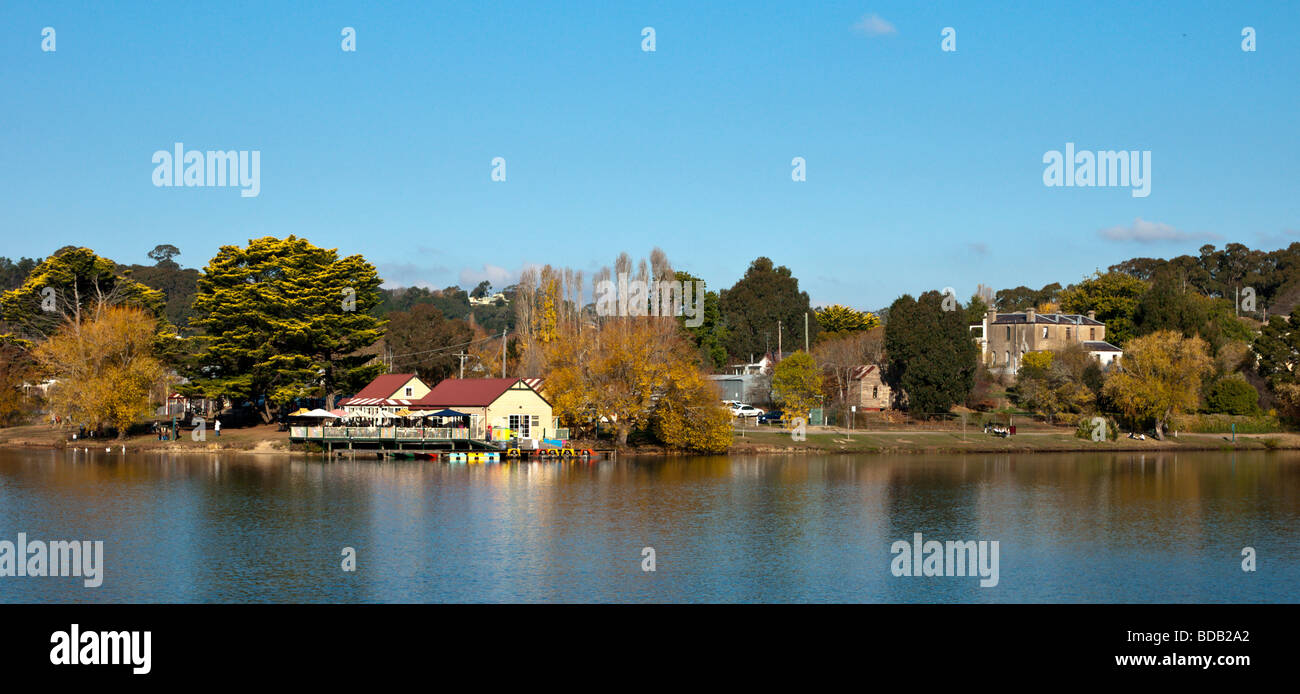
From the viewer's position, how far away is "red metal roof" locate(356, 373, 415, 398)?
234ft

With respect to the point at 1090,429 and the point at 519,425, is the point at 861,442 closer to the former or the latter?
the point at 1090,429

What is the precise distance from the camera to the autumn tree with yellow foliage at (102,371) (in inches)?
2697

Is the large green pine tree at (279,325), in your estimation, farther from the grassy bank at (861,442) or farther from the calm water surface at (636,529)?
the calm water surface at (636,529)

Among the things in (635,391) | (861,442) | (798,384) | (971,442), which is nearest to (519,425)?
(635,391)

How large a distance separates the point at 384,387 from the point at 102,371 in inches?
699

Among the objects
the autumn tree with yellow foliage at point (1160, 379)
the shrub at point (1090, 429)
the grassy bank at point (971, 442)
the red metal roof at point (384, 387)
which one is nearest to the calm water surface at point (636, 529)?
the grassy bank at point (971, 442)

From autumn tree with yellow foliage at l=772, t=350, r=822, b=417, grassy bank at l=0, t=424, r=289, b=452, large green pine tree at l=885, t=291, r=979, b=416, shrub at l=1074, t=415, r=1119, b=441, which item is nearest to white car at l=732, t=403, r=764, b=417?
autumn tree with yellow foliage at l=772, t=350, r=822, b=417

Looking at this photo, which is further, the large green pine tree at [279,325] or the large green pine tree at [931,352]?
the large green pine tree at [931,352]

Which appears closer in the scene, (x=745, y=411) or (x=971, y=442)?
(x=971, y=442)

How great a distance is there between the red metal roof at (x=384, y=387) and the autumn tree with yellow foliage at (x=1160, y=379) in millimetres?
49598

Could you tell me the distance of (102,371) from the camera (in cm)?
6962

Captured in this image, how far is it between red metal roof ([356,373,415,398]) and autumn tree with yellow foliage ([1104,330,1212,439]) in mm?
49598
